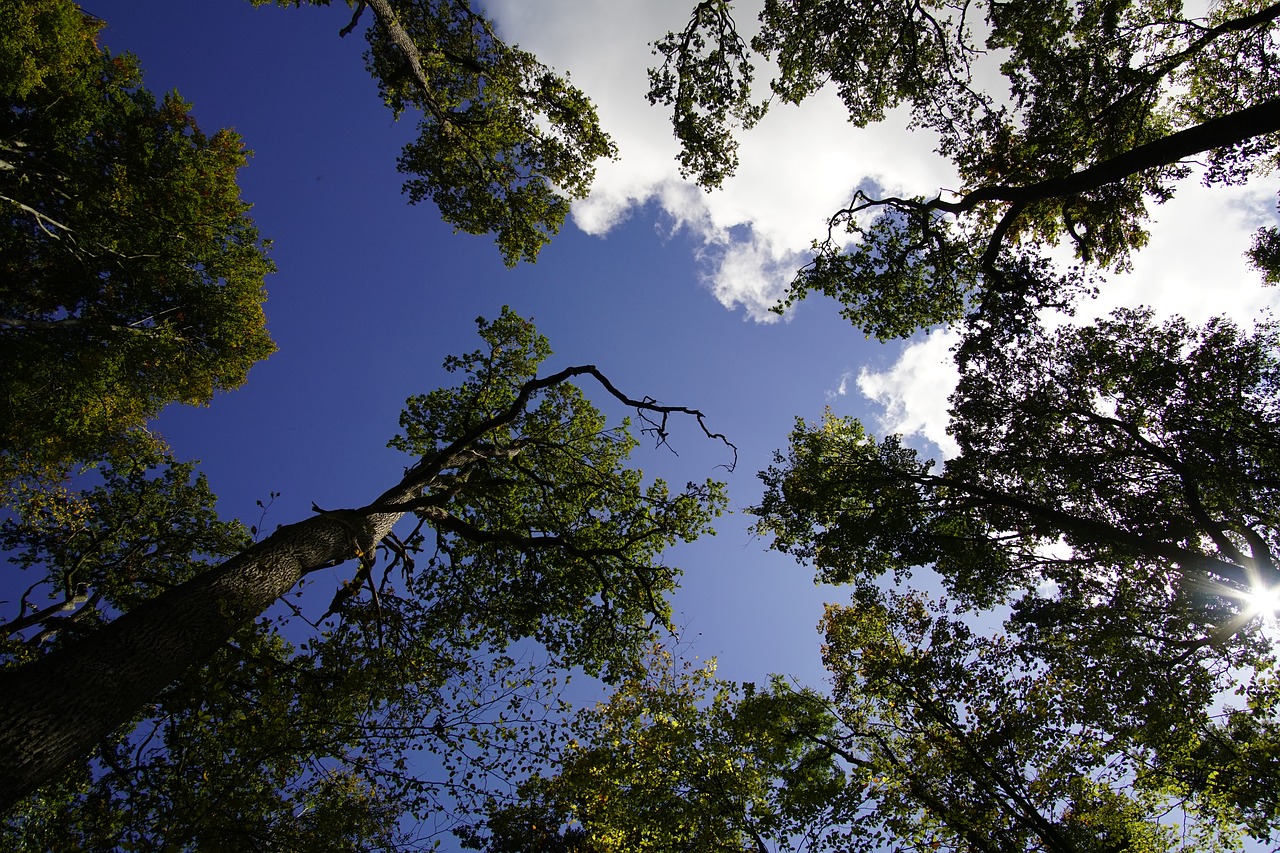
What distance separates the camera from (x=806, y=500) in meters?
15.2

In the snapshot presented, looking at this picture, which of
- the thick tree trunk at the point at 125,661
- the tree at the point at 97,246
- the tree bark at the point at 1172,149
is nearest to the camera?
the thick tree trunk at the point at 125,661

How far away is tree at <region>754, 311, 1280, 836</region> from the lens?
9.49 metres

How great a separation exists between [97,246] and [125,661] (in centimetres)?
1440

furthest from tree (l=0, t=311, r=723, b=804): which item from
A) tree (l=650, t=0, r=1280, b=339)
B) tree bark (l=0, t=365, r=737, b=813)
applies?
tree (l=650, t=0, r=1280, b=339)

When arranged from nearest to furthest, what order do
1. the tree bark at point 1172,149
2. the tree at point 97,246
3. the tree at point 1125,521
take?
1. the tree bark at point 1172,149
2. the tree at point 1125,521
3. the tree at point 97,246

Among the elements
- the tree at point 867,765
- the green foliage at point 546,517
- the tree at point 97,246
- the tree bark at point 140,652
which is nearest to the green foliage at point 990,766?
the tree at point 867,765

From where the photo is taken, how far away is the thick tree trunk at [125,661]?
3.41m

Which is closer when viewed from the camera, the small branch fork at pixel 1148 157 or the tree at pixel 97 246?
the small branch fork at pixel 1148 157

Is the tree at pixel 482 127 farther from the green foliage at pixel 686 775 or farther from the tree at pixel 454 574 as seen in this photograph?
the green foliage at pixel 686 775

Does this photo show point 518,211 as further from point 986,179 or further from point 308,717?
point 308,717

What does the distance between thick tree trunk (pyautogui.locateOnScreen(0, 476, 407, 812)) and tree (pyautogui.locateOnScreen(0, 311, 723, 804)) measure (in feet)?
0.04

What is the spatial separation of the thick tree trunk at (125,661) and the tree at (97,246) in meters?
12.2

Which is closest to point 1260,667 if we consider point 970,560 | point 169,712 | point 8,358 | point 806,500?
point 970,560

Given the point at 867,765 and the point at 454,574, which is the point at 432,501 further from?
the point at 867,765
